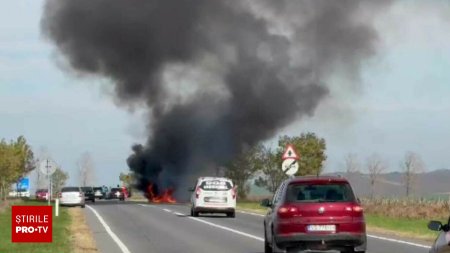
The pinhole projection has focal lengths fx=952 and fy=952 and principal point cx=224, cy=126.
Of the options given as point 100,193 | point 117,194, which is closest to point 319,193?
point 117,194

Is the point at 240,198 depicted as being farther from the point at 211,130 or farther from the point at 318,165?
the point at 318,165

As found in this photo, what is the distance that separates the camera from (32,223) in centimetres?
1738

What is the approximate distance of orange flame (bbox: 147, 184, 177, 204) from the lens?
8892cm

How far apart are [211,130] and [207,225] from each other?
166 feet

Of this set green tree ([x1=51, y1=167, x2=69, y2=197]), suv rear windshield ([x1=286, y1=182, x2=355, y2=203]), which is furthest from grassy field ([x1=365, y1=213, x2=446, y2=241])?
green tree ([x1=51, y1=167, x2=69, y2=197])

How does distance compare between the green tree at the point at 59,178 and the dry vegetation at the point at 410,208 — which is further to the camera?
the green tree at the point at 59,178

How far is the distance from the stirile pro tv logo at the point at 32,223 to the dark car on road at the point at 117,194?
258ft

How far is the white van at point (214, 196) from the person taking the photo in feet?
145

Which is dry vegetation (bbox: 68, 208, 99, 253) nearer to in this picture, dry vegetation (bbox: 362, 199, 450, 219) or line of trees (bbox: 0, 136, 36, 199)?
dry vegetation (bbox: 362, 199, 450, 219)

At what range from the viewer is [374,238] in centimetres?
2933

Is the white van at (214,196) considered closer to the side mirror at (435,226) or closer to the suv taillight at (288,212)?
the suv taillight at (288,212)

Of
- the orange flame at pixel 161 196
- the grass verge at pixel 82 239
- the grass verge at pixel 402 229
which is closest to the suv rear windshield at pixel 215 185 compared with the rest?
the grass verge at pixel 402 229

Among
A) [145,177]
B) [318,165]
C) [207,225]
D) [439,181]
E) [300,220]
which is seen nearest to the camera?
[300,220]

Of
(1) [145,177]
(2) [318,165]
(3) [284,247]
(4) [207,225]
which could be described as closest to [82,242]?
(3) [284,247]
